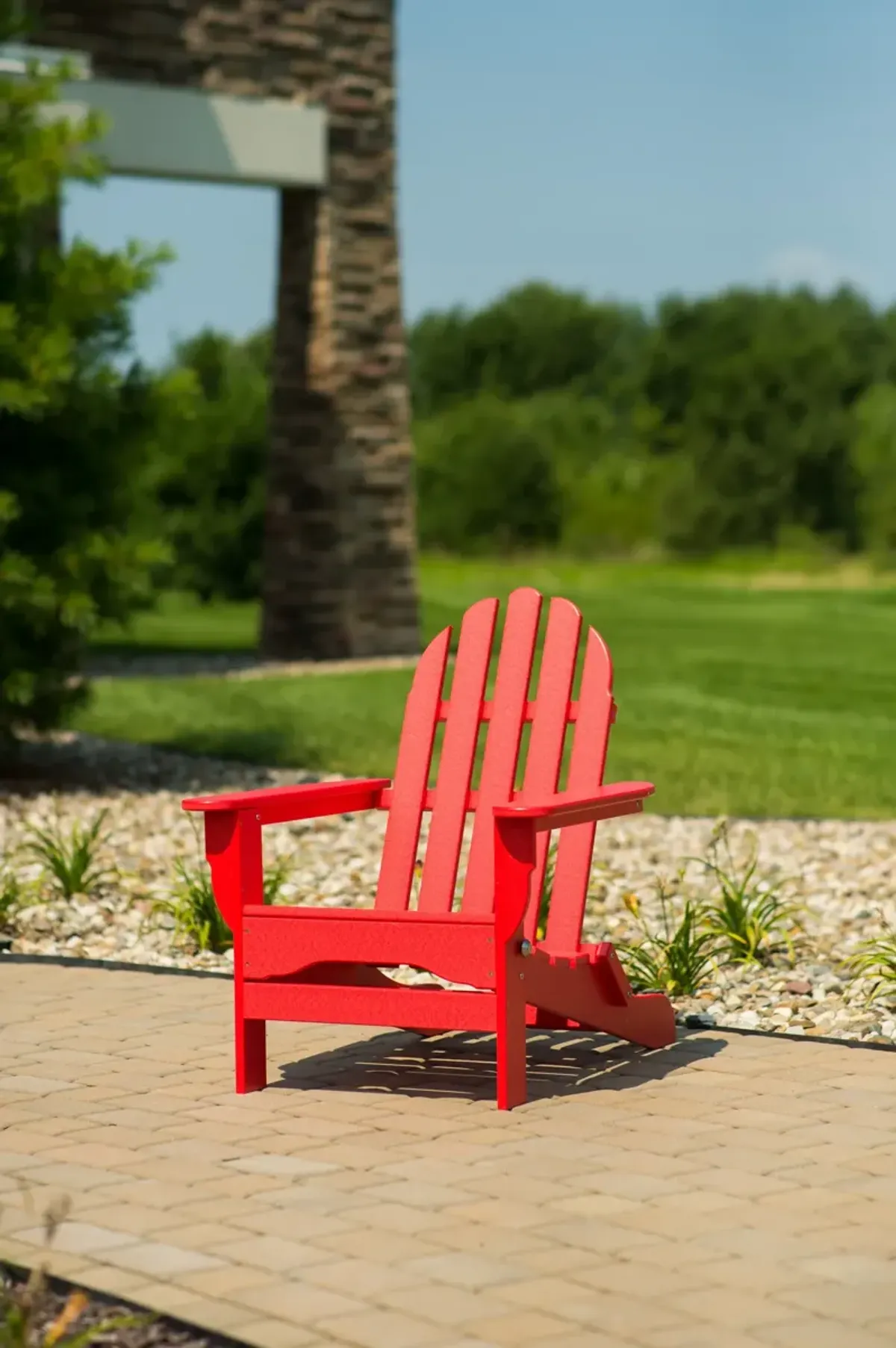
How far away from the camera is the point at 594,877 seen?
296 inches

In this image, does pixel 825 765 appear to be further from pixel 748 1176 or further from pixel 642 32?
pixel 642 32

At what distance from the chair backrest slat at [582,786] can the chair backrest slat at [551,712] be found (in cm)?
5

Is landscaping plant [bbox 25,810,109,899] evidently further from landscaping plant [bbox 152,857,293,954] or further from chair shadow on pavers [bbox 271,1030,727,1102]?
chair shadow on pavers [bbox 271,1030,727,1102]

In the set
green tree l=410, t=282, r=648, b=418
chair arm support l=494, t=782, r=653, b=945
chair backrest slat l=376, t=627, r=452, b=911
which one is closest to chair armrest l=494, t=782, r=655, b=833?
chair arm support l=494, t=782, r=653, b=945

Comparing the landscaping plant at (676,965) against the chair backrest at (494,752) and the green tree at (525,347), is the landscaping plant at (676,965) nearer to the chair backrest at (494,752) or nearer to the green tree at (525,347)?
the chair backrest at (494,752)

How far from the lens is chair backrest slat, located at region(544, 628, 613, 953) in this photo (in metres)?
4.78

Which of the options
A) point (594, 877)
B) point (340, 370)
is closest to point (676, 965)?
point (594, 877)

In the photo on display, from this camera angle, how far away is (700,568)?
1395 inches

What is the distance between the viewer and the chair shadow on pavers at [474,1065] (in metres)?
4.61

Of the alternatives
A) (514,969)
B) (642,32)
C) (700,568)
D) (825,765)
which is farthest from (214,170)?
(642,32)

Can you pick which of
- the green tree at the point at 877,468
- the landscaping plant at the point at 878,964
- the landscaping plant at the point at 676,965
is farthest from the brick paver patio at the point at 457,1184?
the green tree at the point at 877,468

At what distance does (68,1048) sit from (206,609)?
19.9 metres

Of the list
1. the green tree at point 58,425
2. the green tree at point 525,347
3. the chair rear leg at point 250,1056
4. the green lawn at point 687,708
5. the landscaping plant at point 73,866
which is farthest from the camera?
the green tree at point 525,347

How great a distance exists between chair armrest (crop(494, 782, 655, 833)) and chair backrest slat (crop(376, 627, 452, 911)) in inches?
21.8
